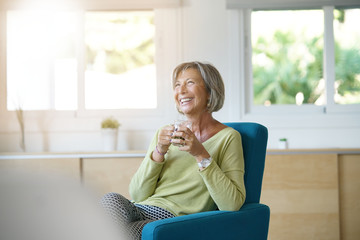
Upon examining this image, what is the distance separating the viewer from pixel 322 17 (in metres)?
4.04

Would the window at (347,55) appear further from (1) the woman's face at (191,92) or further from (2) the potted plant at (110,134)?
(1) the woman's face at (191,92)

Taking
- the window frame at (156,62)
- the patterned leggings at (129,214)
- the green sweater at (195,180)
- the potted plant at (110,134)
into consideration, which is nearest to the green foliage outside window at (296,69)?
the window frame at (156,62)

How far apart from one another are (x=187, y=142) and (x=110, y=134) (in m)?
2.08

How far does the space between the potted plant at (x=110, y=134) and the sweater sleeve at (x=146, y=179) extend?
1684 millimetres

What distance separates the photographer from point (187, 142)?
1918mm

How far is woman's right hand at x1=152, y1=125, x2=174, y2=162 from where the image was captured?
1999mm

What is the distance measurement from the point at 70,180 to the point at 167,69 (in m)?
3.68

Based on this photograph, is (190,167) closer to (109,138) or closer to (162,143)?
(162,143)

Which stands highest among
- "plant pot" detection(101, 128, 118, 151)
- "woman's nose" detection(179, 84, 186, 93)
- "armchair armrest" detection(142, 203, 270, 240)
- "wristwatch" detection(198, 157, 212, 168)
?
"woman's nose" detection(179, 84, 186, 93)

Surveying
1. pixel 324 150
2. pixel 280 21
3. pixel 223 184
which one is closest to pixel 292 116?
pixel 324 150

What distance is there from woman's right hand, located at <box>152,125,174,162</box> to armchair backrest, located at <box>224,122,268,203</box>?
376mm

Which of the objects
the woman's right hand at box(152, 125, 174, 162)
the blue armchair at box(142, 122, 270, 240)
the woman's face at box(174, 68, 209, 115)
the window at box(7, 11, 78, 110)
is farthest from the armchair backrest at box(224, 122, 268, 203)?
the window at box(7, 11, 78, 110)

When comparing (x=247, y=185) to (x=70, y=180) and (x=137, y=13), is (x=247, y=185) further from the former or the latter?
(x=137, y=13)

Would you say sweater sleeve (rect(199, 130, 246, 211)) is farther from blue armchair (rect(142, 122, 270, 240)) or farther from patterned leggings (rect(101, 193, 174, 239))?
patterned leggings (rect(101, 193, 174, 239))
